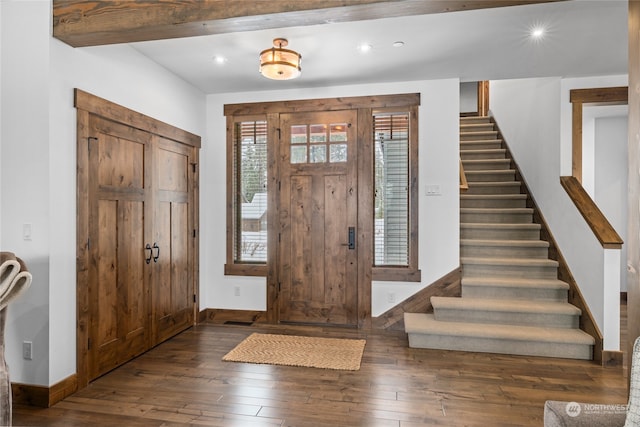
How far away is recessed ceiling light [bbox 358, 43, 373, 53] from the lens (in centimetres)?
321

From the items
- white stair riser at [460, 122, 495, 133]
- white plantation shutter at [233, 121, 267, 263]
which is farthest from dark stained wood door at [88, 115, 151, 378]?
white stair riser at [460, 122, 495, 133]

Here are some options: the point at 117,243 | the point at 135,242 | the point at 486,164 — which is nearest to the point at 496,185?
the point at 486,164

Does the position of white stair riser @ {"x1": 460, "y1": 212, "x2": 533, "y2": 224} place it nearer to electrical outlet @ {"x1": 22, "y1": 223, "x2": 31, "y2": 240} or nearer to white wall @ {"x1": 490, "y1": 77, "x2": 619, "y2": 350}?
white wall @ {"x1": 490, "y1": 77, "x2": 619, "y2": 350}

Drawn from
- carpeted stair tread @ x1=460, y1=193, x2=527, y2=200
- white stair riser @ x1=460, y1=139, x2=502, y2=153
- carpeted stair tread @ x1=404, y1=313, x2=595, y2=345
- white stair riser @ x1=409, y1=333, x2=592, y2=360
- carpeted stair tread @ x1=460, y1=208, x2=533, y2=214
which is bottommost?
white stair riser @ x1=409, y1=333, x2=592, y2=360

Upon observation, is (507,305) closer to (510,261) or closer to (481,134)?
(510,261)

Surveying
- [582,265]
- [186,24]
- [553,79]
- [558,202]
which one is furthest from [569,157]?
[186,24]

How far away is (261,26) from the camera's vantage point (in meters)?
2.46

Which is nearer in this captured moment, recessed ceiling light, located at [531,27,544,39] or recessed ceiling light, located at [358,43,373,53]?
recessed ceiling light, located at [531,27,544,39]

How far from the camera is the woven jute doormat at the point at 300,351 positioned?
3281mm

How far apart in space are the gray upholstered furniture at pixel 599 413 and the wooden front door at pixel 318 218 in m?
2.86

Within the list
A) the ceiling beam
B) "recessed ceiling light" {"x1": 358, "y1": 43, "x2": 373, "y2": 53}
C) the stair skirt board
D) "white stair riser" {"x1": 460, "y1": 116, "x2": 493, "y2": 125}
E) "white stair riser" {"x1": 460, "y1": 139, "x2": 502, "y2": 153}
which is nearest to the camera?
the ceiling beam

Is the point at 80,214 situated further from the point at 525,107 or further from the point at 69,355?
the point at 525,107

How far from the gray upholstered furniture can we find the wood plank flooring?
1039 millimetres

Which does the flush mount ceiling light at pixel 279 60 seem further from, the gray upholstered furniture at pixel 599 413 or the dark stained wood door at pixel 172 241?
the gray upholstered furniture at pixel 599 413
